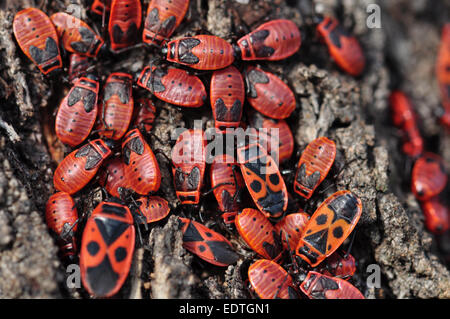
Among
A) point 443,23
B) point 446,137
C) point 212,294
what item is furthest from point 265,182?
point 443,23

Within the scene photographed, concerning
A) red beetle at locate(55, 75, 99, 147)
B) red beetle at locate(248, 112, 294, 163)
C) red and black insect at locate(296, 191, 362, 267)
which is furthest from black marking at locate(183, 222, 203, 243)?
red beetle at locate(55, 75, 99, 147)

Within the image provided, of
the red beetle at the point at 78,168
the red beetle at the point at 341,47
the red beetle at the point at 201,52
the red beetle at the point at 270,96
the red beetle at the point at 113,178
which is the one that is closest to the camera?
the red beetle at the point at 78,168

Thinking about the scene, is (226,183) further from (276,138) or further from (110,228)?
(110,228)

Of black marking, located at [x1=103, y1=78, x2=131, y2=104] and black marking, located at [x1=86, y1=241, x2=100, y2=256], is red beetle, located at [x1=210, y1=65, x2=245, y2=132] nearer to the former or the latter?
black marking, located at [x1=103, y1=78, x2=131, y2=104]

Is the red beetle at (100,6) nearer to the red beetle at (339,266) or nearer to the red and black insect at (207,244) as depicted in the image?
the red and black insect at (207,244)

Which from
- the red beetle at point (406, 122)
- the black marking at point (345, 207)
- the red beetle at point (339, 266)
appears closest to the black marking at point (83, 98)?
the black marking at point (345, 207)
